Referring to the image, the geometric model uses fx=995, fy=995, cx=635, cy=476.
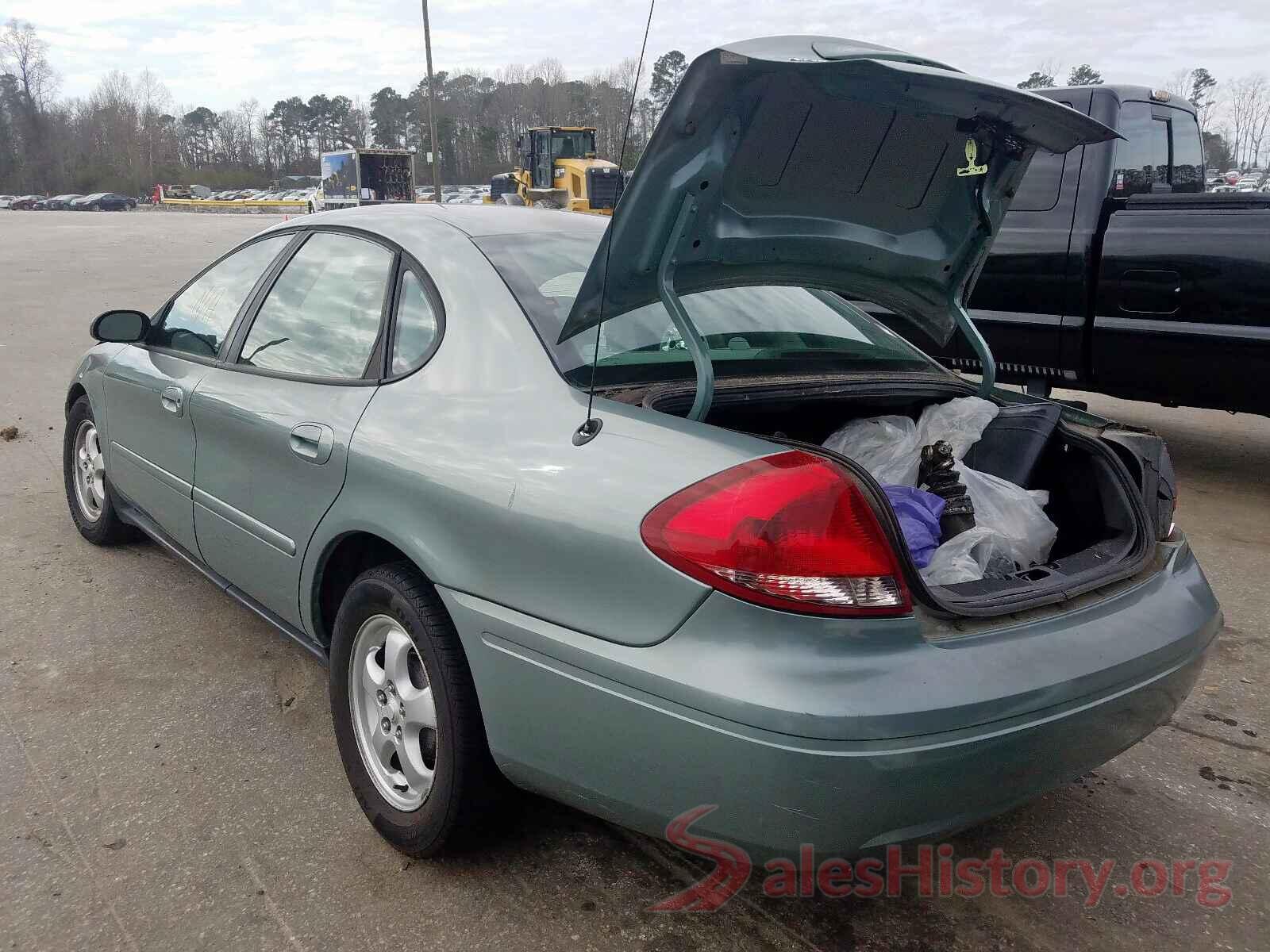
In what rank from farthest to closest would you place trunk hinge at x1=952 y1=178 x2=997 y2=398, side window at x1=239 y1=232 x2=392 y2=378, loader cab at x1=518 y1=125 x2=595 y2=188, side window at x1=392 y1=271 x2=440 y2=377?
loader cab at x1=518 y1=125 x2=595 y2=188, trunk hinge at x1=952 y1=178 x2=997 y2=398, side window at x1=239 y1=232 x2=392 y2=378, side window at x1=392 y1=271 x2=440 y2=377

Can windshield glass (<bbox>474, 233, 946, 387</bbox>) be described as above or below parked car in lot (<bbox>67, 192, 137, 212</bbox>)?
below

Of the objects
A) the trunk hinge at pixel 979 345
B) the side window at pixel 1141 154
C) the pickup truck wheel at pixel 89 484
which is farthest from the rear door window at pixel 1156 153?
the pickup truck wheel at pixel 89 484

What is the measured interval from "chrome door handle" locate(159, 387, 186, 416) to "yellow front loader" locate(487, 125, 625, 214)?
2307cm

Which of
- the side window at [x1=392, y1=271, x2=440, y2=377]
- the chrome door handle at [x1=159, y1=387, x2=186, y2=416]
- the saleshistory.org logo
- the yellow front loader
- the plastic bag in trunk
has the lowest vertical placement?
the saleshistory.org logo

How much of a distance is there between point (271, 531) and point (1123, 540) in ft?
7.18

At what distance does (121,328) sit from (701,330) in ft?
7.59

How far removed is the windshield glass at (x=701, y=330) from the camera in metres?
2.32

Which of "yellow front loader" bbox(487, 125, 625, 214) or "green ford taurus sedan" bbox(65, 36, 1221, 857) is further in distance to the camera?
"yellow front loader" bbox(487, 125, 625, 214)

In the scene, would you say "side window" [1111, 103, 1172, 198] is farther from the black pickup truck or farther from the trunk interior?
the trunk interior

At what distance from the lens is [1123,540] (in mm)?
2348

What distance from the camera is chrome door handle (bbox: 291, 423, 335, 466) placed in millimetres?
2494

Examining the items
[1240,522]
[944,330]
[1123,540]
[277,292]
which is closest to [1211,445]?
[1240,522]

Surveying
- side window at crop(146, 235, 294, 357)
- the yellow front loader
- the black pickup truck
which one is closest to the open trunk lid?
side window at crop(146, 235, 294, 357)

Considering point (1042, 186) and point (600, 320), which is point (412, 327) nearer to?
point (600, 320)
